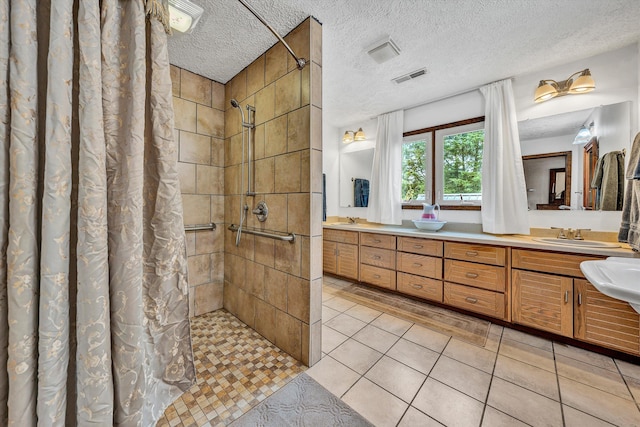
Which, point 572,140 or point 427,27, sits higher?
point 427,27

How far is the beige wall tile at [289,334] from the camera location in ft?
5.33

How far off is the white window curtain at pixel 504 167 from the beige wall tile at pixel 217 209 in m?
2.72

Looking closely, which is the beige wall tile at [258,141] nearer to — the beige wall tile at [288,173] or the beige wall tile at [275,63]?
the beige wall tile at [288,173]

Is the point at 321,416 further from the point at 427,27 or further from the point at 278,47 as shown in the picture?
the point at 427,27

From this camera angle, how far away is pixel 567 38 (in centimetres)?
175

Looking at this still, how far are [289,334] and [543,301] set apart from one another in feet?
6.57

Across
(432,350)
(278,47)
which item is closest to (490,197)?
(432,350)

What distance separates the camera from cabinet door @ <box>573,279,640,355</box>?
5.11 feet

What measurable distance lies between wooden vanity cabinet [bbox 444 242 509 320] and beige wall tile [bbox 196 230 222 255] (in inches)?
90.6

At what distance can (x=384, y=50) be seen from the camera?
5.99 feet

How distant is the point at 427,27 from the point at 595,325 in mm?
2424

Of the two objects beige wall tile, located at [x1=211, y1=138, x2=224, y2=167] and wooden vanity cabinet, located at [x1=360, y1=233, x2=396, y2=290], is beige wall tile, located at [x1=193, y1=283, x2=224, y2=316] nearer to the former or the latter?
beige wall tile, located at [x1=211, y1=138, x2=224, y2=167]

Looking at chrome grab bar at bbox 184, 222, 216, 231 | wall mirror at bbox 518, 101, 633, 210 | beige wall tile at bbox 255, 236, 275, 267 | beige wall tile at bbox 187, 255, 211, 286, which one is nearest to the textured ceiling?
wall mirror at bbox 518, 101, 633, 210

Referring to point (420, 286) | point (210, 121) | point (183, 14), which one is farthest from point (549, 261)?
point (210, 121)
